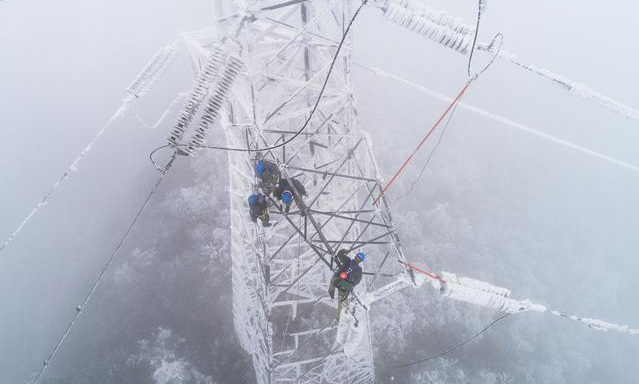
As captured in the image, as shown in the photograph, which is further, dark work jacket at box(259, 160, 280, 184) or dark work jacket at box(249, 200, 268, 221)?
dark work jacket at box(249, 200, 268, 221)

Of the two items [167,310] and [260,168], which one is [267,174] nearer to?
[260,168]

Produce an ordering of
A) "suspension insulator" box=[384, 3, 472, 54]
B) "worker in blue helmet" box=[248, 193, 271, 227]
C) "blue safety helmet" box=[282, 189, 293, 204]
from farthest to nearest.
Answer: "worker in blue helmet" box=[248, 193, 271, 227] < "blue safety helmet" box=[282, 189, 293, 204] < "suspension insulator" box=[384, 3, 472, 54]

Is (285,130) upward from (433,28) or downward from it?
downward

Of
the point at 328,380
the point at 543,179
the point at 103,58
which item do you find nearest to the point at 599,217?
the point at 543,179

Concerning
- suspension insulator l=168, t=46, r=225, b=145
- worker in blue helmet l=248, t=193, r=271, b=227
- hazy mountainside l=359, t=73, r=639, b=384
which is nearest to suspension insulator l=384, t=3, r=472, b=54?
suspension insulator l=168, t=46, r=225, b=145

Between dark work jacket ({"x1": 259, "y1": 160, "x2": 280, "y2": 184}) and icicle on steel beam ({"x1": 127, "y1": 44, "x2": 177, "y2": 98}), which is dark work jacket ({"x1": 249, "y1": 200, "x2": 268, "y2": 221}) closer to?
dark work jacket ({"x1": 259, "y1": 160, "x2": 280, "y2": 184})

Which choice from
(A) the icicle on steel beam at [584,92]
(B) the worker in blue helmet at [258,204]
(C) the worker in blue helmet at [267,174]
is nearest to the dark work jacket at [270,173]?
(C) the worker in blue helmet at [267,174]

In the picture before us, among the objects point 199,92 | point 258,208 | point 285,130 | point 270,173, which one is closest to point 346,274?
point 258,208

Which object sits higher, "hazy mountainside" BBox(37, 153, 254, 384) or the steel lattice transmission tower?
the steel lattice transmission tower

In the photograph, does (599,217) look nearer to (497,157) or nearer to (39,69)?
(497,157)
